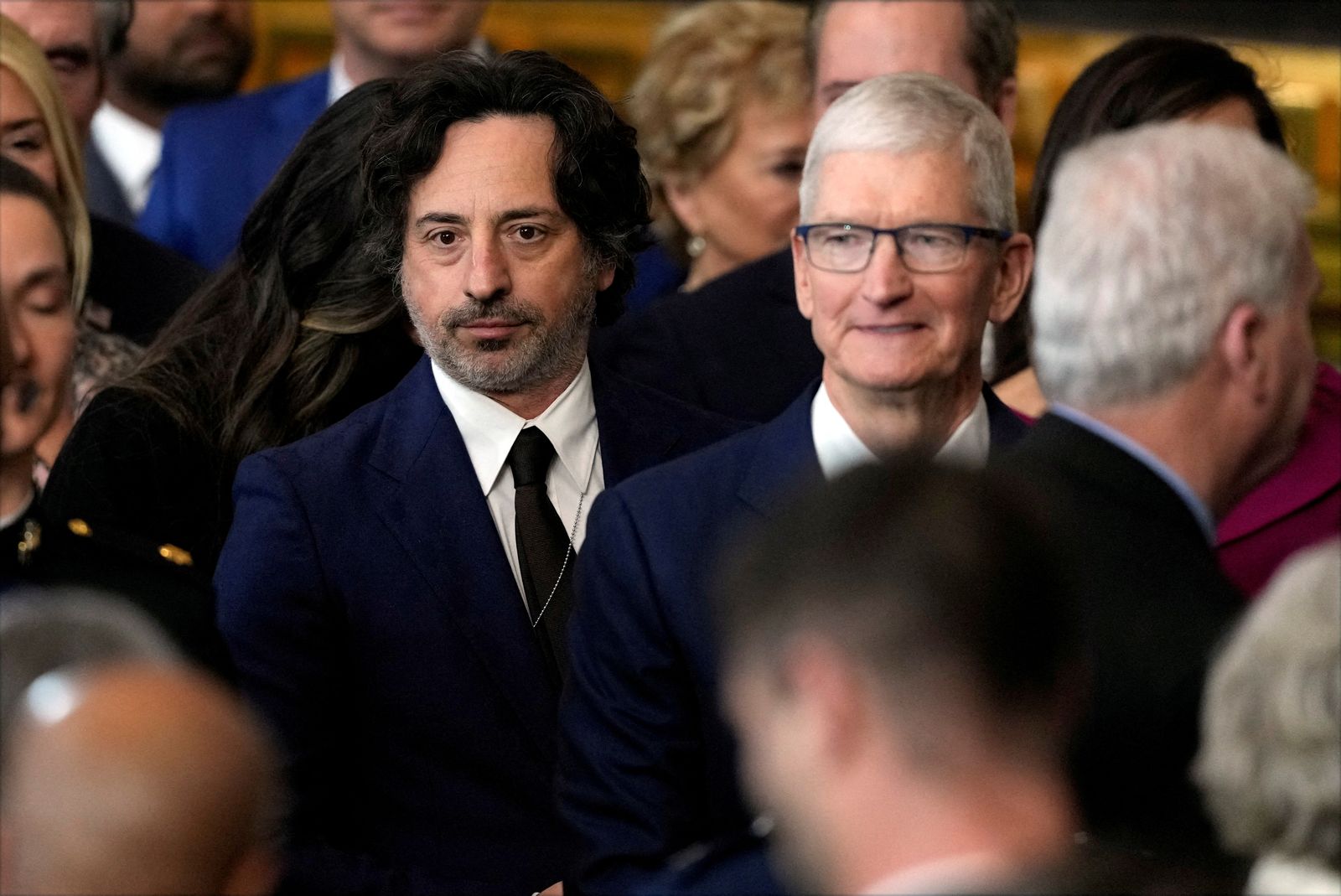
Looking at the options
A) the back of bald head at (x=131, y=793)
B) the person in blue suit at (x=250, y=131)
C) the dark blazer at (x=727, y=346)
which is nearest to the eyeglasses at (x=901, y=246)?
the dark blazer at (x=727, y=346)

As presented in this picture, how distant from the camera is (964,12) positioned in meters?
4.26

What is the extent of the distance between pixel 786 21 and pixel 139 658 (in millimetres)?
3464

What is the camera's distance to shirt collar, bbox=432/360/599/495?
3.25 meters

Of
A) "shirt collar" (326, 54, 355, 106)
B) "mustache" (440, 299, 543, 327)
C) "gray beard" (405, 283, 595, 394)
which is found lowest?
"gray beard" (405, 283, 595, 394)

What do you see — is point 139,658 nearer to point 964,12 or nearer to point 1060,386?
point 1060,386

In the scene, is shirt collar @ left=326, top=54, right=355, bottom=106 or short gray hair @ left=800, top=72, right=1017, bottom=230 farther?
shirt collar @ left=326, top=54, right=355, bottom=106

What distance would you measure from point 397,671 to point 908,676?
4.76 feet

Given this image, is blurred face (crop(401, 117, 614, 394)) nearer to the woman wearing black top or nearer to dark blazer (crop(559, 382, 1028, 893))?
the woman wearing black top

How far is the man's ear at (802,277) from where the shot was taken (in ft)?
9.86

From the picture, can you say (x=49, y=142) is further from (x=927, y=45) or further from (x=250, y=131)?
(x=927, y=45)

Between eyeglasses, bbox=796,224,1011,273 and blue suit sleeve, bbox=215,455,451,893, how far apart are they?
0.79m

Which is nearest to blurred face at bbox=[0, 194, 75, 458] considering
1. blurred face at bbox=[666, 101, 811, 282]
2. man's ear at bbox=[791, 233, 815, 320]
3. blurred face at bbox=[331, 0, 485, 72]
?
man's ear at bbox=[791, 233, 815, 320]

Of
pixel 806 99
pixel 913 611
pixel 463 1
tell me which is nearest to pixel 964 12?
pixel 806 99

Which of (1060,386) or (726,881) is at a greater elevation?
(1060,386)
